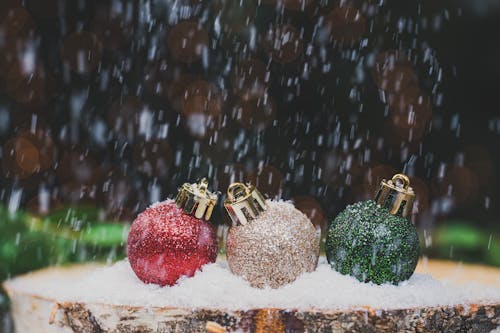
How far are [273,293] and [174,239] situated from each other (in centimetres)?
27

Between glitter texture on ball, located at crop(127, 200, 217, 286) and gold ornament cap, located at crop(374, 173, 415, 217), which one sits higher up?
gold ornament cap, located at crop(374, 173, 415, 217)

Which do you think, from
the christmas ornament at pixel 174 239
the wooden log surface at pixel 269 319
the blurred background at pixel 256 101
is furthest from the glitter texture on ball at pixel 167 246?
the blurred background at pixel 256 101

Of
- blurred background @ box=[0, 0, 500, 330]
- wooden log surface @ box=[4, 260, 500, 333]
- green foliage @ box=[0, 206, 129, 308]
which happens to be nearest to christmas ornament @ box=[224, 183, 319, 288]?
wooden log surface @ box=[4, 260, 500, 333]

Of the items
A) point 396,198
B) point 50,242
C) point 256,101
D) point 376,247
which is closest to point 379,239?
point 376,247

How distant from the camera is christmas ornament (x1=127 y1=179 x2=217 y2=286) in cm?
148

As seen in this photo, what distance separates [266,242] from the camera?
4.80 feet

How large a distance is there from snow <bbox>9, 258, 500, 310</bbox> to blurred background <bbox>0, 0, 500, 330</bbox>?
1.56 meters

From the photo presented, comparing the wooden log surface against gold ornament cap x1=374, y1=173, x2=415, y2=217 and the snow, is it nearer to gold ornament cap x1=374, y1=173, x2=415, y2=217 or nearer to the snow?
the snow

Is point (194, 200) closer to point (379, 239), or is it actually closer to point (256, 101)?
point (379, 239)

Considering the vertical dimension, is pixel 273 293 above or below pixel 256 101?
below

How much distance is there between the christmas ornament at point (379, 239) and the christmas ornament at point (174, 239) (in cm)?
32

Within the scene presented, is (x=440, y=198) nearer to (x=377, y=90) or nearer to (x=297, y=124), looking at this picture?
(x=377, y=90)

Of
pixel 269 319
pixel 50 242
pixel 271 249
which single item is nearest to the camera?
pixel 269 319

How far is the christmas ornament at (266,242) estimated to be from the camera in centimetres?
146
